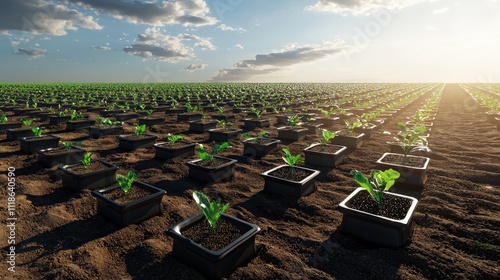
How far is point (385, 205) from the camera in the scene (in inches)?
137

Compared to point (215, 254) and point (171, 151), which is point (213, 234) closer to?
point (215, 254)

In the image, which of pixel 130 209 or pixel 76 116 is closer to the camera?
pixel 130 209

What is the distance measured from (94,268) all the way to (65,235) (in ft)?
3.12

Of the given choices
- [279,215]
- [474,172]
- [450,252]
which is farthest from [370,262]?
[474,172]

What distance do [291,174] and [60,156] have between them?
16.6 ft

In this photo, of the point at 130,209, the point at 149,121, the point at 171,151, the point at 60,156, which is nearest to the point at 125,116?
the point at 149,121

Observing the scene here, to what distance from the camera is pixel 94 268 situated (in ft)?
9.20

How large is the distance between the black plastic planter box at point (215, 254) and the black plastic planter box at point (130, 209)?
0.94m

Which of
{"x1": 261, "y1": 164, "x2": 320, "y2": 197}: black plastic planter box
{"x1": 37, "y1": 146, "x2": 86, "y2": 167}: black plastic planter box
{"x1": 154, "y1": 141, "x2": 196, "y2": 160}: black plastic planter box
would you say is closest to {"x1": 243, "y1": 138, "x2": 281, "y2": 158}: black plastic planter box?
{"x1": 154, "y1": 141, "x2": 196, "y2": 160}: black plastic planter box

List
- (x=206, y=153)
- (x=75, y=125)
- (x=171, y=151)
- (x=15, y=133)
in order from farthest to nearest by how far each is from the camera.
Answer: (x=75, y=125) < (x=15, y=133) < (x=171, y=151) < (x=206, y=153)

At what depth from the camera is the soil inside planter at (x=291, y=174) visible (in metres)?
4.60

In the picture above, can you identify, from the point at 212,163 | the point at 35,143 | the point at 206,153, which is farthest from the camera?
the point at 35,143

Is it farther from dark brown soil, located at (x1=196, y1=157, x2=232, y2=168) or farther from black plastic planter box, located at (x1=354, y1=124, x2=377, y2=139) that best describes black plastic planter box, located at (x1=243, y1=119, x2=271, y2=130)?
dark brown soil, located at (x1=196, y1=157, x2=232, y2=168)

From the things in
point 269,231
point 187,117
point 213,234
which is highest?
point 213,234
